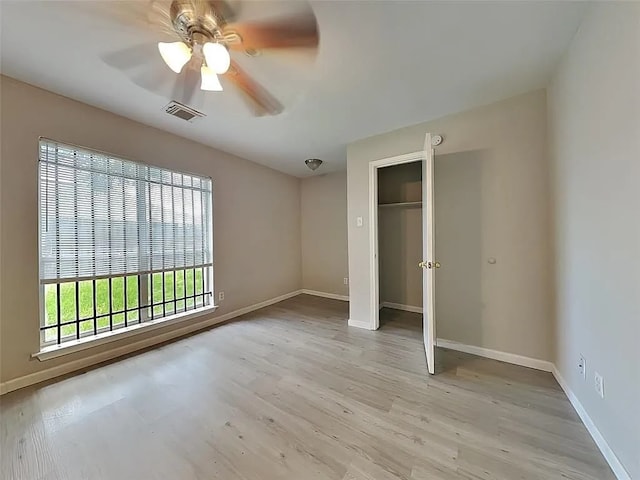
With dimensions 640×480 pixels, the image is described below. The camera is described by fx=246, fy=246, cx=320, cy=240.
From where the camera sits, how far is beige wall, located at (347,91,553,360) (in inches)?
83.6

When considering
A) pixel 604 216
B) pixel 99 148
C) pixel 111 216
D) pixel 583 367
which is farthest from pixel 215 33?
pixel 583 367

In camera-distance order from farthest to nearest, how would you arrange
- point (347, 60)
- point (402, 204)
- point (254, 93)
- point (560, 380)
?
point (402, 204) < point (254, 93) < point (560, 380) < point (347, 60)

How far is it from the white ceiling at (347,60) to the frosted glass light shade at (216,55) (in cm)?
22

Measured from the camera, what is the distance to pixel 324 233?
16.0ft

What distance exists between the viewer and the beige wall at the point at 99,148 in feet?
6.28

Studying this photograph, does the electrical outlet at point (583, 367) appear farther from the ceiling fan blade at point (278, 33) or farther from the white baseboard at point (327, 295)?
the white baseboard at point (327, 295)

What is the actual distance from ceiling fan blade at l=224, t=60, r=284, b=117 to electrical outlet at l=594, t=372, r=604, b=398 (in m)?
2.93

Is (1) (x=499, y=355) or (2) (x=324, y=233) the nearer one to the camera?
(1) (x=499, y=355)

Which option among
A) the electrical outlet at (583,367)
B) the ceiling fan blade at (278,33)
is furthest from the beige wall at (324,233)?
the electrical outlet at (583,367)

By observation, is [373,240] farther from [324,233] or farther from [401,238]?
[324,233]

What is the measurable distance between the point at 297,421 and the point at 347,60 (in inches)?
96.1

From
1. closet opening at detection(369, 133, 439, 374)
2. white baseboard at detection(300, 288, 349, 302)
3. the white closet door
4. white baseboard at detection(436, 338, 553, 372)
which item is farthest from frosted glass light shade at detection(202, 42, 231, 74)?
white baseboard at detection(300, 288, 349, 302)

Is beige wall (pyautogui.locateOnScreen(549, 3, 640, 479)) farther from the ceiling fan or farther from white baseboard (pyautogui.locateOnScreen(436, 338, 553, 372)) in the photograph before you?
the ceiling fan

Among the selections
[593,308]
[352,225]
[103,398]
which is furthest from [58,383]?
[593,308]
